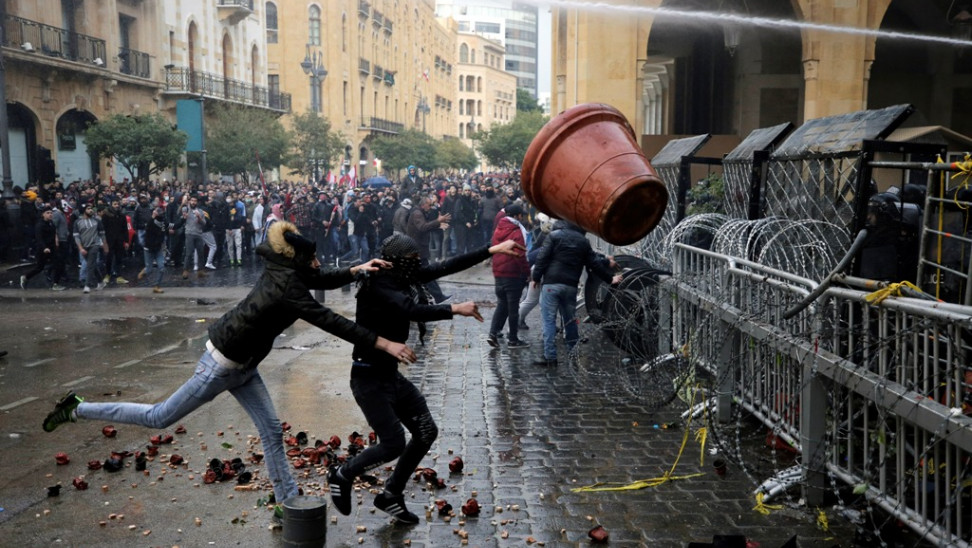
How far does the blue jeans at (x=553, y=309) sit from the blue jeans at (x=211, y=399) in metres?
4.74

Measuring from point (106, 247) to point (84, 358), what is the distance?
7629 mm

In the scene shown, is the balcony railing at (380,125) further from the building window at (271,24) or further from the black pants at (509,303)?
the black pants at (509,303)

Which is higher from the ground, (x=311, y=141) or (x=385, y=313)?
(x=311, y=141)

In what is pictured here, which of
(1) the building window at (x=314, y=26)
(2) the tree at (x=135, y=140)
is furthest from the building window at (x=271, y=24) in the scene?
(2) the tree at (x=135, y=140)

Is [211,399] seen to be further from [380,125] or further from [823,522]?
[380,125]

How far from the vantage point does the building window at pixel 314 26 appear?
182 ft

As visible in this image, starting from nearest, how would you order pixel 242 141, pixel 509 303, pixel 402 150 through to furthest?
pixel 509 303 → pixel 242 141 → pixel 402 150

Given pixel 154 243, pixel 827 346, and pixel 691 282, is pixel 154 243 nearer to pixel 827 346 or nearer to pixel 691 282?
pixel 691 282

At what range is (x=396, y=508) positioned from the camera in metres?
5.11

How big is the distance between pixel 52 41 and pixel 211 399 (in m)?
26.6

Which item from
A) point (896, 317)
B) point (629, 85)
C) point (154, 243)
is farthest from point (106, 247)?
point (896, 317)

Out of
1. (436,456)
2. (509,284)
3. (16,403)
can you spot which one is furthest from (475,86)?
(436,456)

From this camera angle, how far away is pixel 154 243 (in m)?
17.2

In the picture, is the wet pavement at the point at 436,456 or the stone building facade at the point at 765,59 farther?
the stone building facade at the point at 765,59
